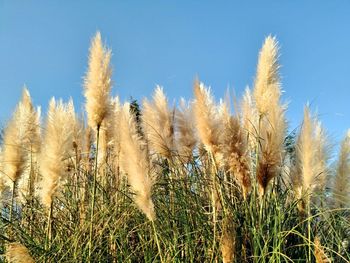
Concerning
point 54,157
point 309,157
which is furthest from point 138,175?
point 309,157

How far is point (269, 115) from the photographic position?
3922 millimetres

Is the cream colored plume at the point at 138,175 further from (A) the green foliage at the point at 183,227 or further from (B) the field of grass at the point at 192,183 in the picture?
(A) the green foliage at the point at 183,227

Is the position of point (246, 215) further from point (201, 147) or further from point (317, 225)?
point (201, 147)

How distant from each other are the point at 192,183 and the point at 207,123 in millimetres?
702

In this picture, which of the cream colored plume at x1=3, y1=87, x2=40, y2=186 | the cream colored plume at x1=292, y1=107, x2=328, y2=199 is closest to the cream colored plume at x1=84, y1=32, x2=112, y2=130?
the cream colored plume at x1=3, y1=87, x2=40, y2=186

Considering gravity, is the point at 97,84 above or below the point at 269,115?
above

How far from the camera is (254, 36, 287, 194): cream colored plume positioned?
3.71m

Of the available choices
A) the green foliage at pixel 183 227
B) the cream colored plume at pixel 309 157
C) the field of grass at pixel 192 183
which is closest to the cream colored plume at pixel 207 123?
the field of grass at pixel 192 183

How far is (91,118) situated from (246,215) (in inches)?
56.4

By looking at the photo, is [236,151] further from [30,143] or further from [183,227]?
[30,143]

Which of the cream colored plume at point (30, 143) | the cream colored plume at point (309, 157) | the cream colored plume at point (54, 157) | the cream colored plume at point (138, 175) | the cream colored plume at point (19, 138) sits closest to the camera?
the cream colored plume at point (138, 175)

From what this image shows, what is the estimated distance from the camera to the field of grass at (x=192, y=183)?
354cm

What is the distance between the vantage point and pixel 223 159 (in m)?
4.02

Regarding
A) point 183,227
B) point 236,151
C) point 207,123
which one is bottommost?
point 183,227
